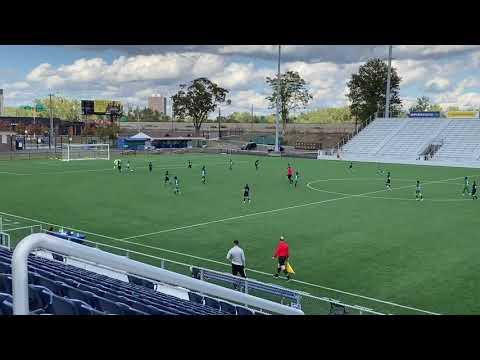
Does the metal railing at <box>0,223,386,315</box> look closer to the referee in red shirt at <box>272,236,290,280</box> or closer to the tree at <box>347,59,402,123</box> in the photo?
the referee in red shirt at <box>272,236,290,280</box>

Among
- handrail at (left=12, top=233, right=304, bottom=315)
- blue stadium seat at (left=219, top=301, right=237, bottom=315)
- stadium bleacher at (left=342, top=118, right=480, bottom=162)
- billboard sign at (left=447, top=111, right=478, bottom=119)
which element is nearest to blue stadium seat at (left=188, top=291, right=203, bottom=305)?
blue stadium seat at (left=219, top=301, right=237, bottom=315)

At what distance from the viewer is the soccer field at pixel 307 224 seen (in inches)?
551

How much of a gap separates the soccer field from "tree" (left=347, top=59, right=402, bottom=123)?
4199cm

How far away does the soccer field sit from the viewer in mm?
13997

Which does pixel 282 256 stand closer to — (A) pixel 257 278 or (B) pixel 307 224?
(A) pixel 257 278

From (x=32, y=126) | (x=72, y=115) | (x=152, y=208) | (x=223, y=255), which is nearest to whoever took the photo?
(x=223, y=255)

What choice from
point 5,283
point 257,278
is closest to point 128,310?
point 5,283

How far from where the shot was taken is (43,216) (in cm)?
2344

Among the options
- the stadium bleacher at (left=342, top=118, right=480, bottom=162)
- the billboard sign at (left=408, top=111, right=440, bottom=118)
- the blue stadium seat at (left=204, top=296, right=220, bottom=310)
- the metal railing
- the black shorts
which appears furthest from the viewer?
the billboard sign at (left=408, top=111, right=440, bottom=118)
